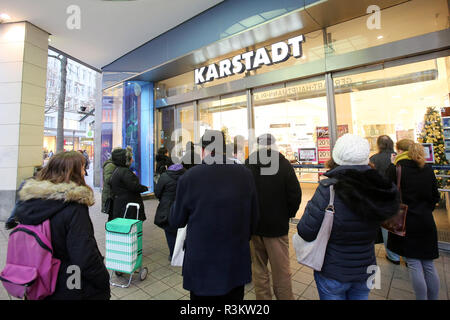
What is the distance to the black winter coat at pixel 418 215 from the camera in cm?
224

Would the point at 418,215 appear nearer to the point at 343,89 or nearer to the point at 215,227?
the point at 215,227

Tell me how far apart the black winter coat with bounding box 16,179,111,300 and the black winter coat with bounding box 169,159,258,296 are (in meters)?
0.64

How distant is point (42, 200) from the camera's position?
1505mm

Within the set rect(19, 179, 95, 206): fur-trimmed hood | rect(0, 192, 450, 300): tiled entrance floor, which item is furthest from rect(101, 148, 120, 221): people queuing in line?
rect(19, 179, 95, 206): fur-trimmed hood

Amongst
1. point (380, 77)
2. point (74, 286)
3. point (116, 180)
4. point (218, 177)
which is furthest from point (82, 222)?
point (380, 77)

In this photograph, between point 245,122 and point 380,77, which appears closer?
point 380,77

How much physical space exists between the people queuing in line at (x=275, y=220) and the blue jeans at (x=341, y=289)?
1.89ft

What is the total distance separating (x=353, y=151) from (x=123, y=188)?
10.2 feet

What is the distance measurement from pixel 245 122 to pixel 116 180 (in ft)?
13.3

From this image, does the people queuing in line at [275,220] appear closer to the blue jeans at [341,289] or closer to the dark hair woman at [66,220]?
the blue jeans at [341,289]

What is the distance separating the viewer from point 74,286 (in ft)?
5.13

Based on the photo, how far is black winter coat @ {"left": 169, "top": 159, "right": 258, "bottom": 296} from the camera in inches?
63.1

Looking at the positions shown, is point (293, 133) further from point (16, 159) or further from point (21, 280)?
→ point (16, 159)

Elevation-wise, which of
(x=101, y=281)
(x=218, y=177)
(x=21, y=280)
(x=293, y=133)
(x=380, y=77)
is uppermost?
(x=380, y=77)
